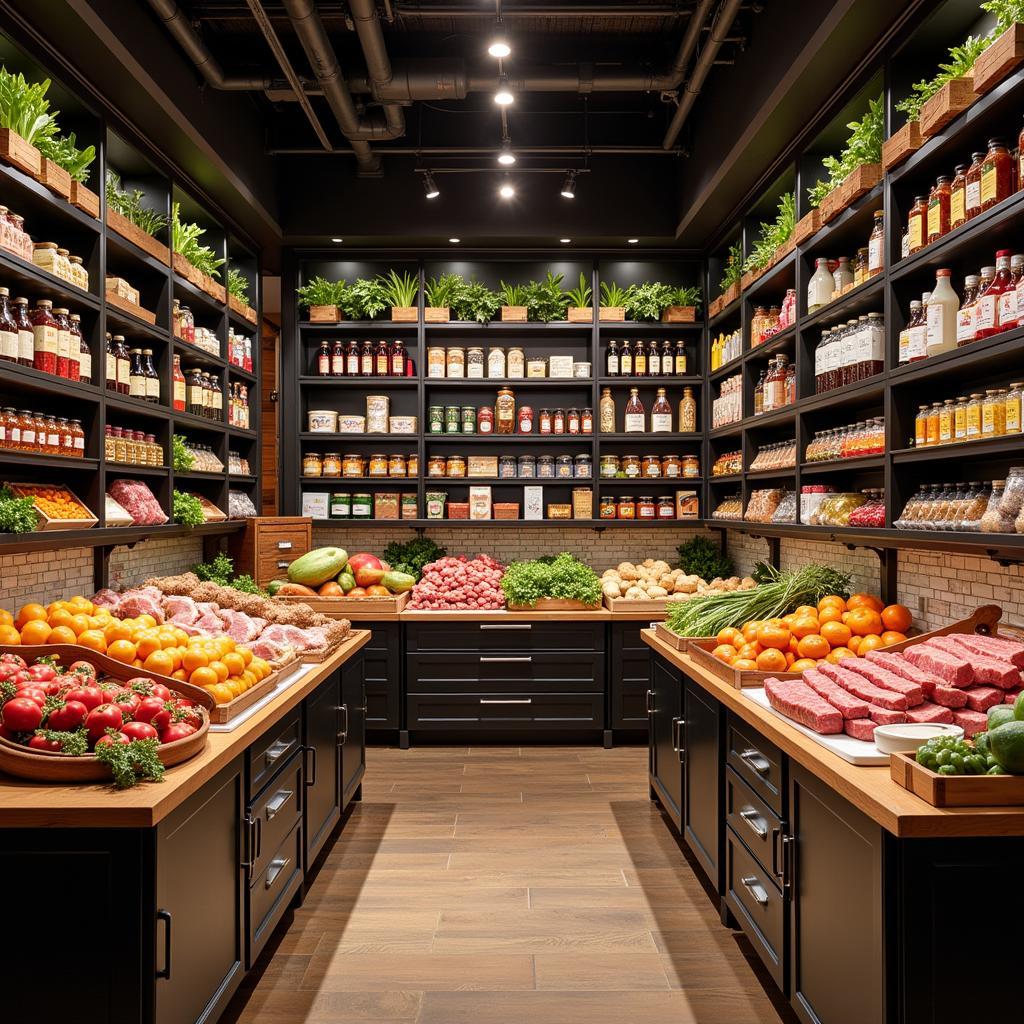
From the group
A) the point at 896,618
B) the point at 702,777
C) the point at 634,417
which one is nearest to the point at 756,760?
the point at 702,777

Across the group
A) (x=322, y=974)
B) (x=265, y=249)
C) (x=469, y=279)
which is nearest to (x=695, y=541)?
(x=469, y=279)

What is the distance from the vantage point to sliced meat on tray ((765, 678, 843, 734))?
258cm

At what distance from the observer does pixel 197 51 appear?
4176 mm

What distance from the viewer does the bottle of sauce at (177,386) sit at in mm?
4700

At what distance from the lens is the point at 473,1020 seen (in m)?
2.70

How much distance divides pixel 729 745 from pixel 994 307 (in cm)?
183

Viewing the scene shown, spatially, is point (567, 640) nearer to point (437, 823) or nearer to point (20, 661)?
point (437, 823)

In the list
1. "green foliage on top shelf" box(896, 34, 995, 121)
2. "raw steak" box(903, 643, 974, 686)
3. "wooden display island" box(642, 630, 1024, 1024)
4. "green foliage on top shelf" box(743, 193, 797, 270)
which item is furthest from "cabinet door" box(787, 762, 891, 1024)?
"green foliage on top shelf" box(743, 193, 797, 270)

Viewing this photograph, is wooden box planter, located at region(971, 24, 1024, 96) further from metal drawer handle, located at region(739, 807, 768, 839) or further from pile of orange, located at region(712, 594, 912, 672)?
metal drawer handle, located at region(739, 807, 768, 839)

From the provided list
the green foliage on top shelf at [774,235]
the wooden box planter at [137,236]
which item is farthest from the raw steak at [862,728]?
the wooden box planter at [137,236]

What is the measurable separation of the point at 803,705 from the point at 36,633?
2.57 metres

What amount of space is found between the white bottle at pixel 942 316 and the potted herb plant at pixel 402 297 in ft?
13.6

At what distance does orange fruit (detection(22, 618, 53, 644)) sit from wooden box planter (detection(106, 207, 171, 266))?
1.97 meters

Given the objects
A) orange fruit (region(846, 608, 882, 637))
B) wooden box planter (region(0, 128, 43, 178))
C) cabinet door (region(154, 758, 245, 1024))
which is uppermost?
wooden box planter (region(0, 128, 43, 178))
